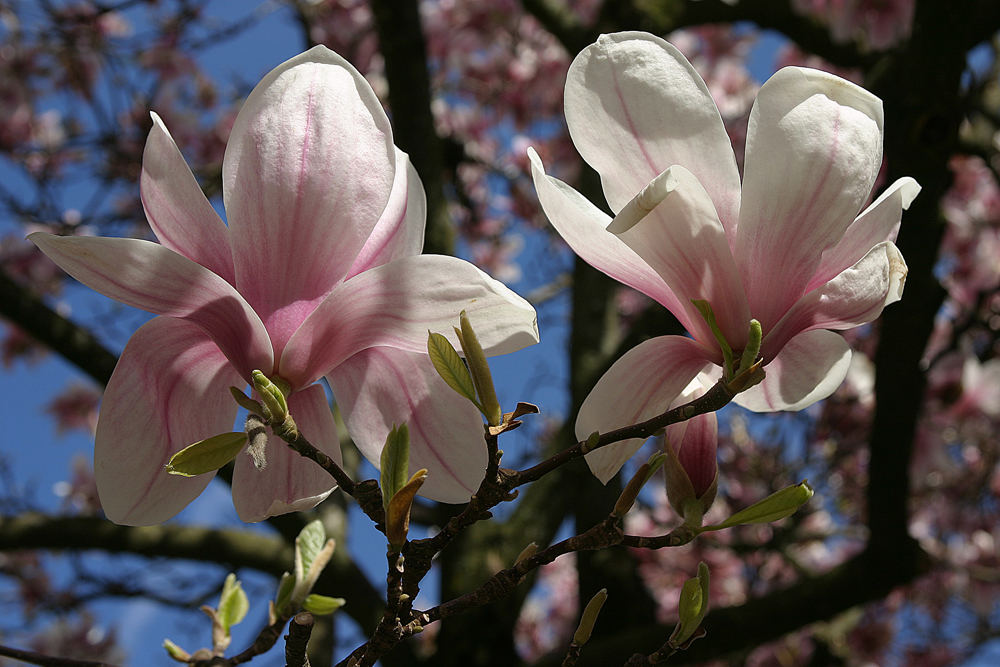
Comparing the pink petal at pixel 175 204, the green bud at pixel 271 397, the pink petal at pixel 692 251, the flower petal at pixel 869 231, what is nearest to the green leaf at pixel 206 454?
the green bud at pixel 271 397

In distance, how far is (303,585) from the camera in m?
0.41

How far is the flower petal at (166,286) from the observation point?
1.57ft

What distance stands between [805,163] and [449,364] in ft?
0.79

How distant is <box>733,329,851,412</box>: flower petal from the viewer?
0.54 m

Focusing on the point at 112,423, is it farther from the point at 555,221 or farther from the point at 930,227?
the point at 930,227

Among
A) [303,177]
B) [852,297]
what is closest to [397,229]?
[303,177]

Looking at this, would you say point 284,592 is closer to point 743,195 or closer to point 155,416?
point 155,416

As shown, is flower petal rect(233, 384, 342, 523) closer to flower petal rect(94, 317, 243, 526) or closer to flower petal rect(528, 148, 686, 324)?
flower petal rect(94, 317, 243, 526)

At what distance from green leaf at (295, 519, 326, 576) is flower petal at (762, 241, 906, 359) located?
0.28m

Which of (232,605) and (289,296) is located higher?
(289,296)

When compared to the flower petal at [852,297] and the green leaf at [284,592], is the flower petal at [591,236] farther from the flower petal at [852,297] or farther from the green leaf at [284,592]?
the green leaf at [284,592]

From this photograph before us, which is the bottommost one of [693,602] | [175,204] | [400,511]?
[693,602]

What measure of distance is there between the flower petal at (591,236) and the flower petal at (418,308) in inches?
2.4

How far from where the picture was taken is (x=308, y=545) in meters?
0.43
